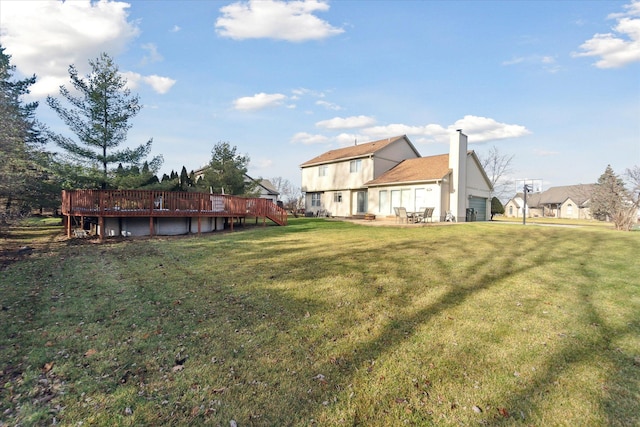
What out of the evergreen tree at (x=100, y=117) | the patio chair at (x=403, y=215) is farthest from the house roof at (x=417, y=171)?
the evergreen tree at (x=100, y=117)

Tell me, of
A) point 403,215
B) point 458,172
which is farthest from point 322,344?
point 458,172

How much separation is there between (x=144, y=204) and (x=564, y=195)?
73388 mm

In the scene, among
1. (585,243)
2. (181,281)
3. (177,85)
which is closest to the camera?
(181,281)

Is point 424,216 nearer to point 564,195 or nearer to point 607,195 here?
point 607,195

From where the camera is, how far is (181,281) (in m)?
6.57

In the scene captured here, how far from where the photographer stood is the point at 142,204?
12.9 m

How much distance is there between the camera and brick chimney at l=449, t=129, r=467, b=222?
20750 millimetres

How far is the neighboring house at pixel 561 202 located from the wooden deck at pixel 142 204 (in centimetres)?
6138

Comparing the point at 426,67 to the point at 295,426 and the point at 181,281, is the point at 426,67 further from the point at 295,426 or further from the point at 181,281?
the point at 295,426

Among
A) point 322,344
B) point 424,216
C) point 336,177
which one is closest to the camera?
point 322,344

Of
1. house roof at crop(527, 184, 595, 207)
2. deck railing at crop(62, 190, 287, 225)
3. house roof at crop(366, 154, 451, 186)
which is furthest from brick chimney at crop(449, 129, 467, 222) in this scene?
house roof at crop(527, 184, 595, 207)

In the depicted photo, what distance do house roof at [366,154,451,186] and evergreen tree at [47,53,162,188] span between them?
642 inches

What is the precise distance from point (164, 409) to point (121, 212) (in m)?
11.8

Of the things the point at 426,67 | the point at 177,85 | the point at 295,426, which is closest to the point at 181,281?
the point at 295,426
